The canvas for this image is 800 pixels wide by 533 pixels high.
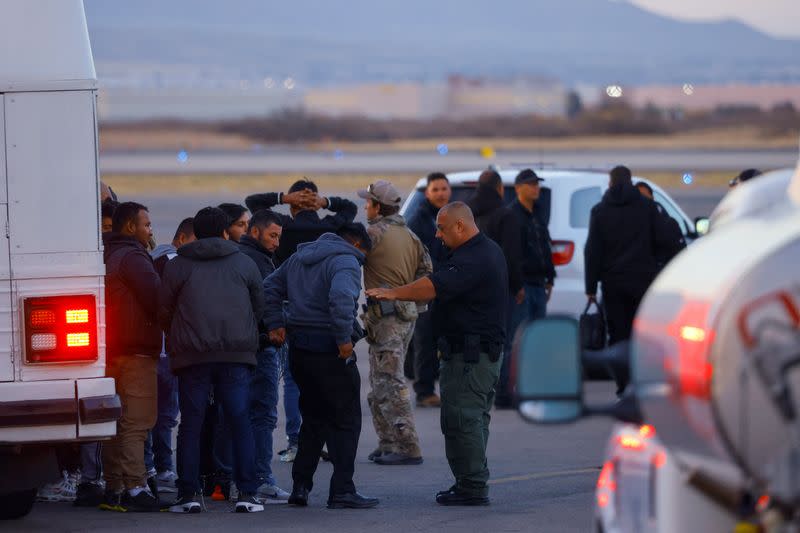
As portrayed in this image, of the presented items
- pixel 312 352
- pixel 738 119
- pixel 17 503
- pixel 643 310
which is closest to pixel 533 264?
pixel 312 352

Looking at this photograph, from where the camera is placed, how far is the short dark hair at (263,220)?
9.70 metres

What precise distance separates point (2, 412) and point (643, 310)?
417cm

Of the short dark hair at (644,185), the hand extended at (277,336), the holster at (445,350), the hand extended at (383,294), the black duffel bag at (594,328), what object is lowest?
the black duffel bag at (594,328)

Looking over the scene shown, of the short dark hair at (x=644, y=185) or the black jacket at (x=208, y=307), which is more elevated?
the short dark hair at (x=644, y=185)

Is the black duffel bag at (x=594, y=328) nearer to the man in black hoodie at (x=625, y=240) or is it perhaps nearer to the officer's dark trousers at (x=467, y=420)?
the man in black hoodie at (x=625, y=240)

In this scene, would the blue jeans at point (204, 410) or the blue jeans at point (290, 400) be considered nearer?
the blue jeans at point (204, 410)

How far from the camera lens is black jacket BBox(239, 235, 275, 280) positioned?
9711mm

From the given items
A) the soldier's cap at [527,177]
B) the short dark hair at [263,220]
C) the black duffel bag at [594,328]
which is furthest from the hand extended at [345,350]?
the soldier's cap at [527,177]

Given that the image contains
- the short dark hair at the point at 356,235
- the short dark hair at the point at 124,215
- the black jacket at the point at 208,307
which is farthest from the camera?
the short dark hair at the point at 356,235

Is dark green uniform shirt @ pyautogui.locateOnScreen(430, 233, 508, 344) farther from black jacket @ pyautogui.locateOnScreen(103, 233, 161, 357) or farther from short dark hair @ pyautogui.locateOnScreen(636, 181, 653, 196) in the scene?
short dark hair @ pyautogui.locateOnScreen(636, 181, 653, 196)

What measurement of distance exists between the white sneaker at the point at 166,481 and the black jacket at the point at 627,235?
4067 millimetres

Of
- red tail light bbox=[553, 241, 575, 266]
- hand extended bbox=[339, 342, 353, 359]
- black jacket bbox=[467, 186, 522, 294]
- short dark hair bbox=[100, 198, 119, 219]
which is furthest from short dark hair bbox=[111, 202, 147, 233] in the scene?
red tail light bbox=[553, 241, 575, 266]

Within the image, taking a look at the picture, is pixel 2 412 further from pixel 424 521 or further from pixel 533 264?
pixel 533 264

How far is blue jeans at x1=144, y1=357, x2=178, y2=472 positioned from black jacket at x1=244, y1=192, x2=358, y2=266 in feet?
3.68
